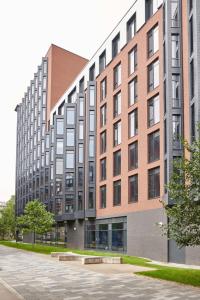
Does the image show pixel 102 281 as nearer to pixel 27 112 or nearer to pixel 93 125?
pixel 93 125

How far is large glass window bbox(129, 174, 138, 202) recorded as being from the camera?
161 feet

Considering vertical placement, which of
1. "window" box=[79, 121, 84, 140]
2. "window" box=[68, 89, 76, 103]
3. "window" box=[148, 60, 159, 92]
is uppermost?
"window" box=[68, 89, 76, 103]

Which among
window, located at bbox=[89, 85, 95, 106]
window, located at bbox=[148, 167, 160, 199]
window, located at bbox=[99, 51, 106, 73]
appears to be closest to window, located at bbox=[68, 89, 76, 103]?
window, located at bbox=[89, 85, 95, 106]

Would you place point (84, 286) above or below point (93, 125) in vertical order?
below

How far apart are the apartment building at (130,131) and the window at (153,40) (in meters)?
0.09

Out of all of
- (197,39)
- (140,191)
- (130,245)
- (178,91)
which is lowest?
(130,245)

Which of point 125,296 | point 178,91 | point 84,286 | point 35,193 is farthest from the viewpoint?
point 35,193

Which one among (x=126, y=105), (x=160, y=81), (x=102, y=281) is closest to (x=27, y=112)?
(x=126, y=105)

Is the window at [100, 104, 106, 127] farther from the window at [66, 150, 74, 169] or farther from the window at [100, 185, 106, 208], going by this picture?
the window at [66, 150, 74, 169]

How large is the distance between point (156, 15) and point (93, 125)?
69.2 ft

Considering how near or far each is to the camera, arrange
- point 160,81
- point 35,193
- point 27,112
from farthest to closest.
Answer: point 27,112 → point 35,193 → point 160,81

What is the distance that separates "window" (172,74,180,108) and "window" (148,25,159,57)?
5357 mm

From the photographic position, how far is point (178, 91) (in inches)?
1615

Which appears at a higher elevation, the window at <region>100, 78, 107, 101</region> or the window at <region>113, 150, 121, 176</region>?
the window at <region>100, 78, 107, 101</region>
